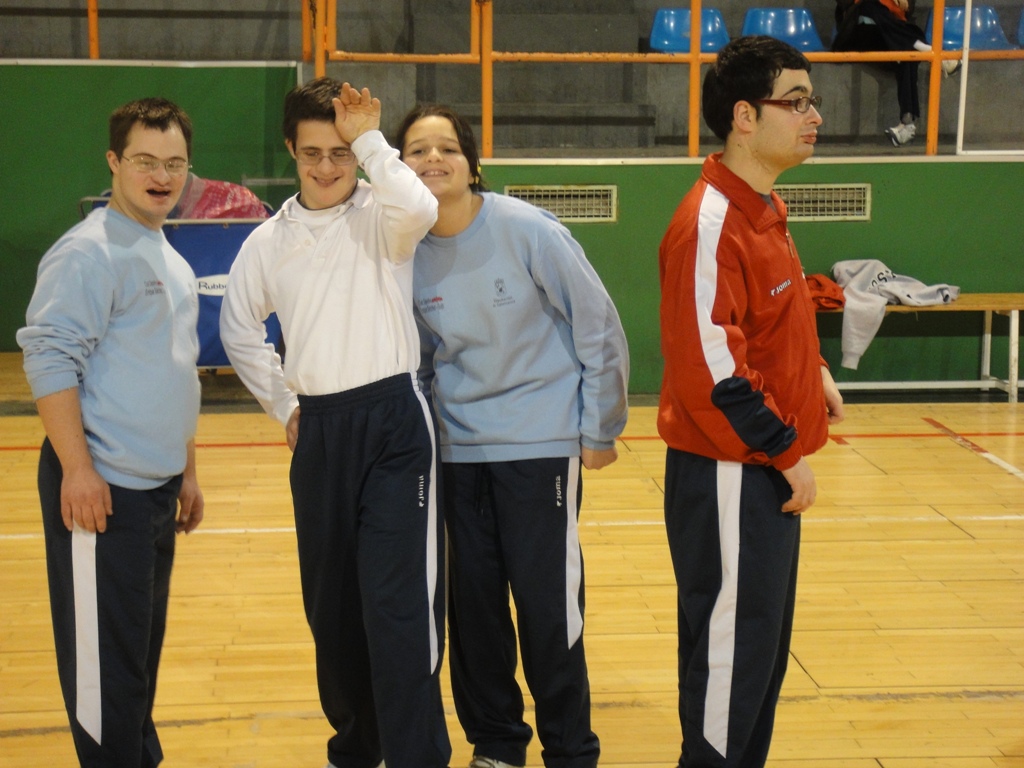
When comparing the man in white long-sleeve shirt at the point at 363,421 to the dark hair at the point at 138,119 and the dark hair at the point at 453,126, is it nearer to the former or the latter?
the dark hair at the point at 453,126

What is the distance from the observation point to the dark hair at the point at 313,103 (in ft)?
8.28

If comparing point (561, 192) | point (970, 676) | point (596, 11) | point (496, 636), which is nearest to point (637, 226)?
point (561, 192)

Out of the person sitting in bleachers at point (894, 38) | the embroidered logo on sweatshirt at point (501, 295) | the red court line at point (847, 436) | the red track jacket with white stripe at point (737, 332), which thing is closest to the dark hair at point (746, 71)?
the red track jacket with white stripe at point (737, 332)

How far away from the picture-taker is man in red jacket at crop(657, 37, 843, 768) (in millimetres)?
2383

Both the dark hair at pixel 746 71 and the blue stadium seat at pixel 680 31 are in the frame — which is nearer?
the dark hair at pixel 746 71

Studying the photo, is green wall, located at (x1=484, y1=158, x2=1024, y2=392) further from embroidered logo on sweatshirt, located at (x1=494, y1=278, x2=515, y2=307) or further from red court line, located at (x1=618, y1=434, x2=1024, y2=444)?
embroidered logo on sweatshirt, located at (x1=494, y1=278, x2=515, y2=307)

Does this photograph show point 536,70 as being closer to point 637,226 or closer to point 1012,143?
point 637,226

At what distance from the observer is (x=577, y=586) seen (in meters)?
2.76

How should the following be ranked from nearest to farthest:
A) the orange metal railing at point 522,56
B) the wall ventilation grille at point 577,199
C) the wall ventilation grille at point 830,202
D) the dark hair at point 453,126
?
the dark hair at point 453,126
the orange metal railing at point 522,56
the wall ventilation grille at point 577,199
the wall ventilation grille at point 830,202

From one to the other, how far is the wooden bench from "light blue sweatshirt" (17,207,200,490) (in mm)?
5367

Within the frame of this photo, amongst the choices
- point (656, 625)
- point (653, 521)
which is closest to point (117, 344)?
point (656, 625)

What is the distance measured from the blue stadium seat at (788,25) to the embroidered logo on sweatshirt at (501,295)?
7.17 m

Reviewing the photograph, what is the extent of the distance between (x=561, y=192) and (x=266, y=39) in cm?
325

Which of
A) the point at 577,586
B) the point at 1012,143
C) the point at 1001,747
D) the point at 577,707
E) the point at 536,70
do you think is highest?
the point at 536,70
